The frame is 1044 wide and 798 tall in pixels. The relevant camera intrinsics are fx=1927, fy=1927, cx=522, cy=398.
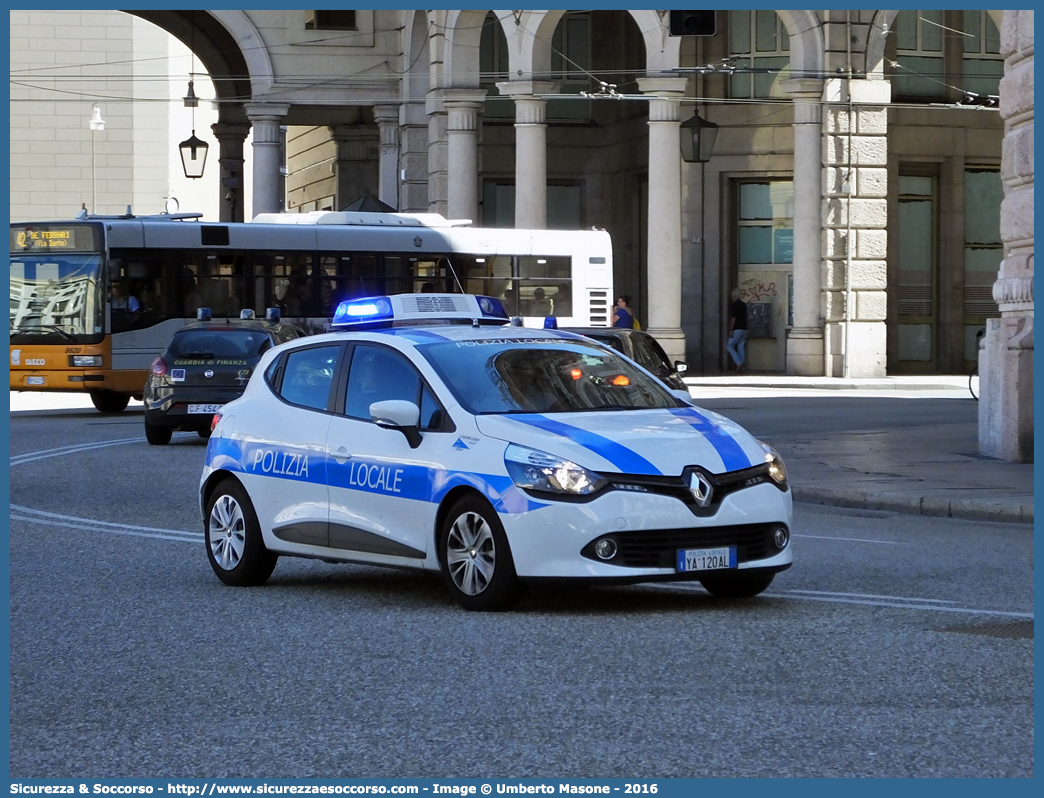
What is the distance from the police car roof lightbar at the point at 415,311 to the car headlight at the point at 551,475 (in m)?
2.33

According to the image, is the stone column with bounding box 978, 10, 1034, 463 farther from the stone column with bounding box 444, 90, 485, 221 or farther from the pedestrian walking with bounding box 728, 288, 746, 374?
the stone column with bounding box 444, 90, 485, 221

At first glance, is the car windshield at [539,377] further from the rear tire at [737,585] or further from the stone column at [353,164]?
the stone column at [353,164]

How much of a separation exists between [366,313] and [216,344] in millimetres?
12832

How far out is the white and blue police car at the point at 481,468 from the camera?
357 inches

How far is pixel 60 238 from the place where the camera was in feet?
101

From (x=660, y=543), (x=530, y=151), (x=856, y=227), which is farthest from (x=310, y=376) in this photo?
(x=856, y=227)

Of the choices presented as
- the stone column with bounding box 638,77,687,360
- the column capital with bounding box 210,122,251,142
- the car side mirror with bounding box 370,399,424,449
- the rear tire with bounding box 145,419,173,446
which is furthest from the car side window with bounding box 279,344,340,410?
the column capital with bounding box 210,122,251,142

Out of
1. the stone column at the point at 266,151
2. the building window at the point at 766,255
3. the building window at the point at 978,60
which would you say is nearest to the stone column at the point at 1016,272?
the building window at the point at 766,255

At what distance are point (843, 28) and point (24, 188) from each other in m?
35.4

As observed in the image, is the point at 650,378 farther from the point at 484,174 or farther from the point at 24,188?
the point at 24,188

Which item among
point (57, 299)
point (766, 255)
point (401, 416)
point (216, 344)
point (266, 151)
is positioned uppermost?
point (266, 151)

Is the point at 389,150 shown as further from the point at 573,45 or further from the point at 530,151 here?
the point at 530,151

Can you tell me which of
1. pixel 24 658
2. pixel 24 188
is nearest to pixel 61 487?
pixel 24 658

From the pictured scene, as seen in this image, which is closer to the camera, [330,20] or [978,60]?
[978,60]
